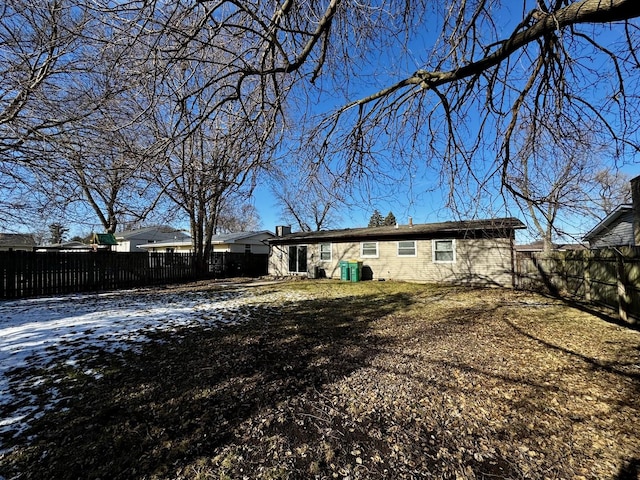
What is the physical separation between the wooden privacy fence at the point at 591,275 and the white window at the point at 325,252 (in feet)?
29.6

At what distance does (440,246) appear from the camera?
1353 centimetres

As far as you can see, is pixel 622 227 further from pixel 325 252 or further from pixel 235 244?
pixel 235 244

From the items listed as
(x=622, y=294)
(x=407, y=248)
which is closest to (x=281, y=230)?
(x=407, y=248)

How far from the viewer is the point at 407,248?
14.3 m

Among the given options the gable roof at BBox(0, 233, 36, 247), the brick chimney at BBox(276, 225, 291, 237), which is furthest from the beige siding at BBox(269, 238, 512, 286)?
the gable roof at BBox(0, 233, 36, 247)

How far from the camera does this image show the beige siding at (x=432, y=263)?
40.4 feet

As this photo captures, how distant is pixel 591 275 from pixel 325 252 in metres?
Result: 11.5

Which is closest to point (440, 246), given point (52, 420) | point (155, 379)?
point (155, 379)

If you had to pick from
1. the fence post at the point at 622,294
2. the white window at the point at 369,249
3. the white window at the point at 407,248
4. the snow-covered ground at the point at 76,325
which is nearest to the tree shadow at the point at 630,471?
the snow-covered ground at the point at 76,325

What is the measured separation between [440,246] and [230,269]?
12607 mm

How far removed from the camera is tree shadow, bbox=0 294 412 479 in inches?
84.8

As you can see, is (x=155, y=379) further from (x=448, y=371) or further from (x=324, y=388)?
(x=448, y=371)

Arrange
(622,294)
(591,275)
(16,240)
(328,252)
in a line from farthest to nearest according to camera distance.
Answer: (16,240), (328,252), (591,275), (622,294)

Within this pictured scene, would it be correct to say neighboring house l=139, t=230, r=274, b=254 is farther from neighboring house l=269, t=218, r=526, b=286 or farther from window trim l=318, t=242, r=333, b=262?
window trim l=318, t=242, r=333, b=262
